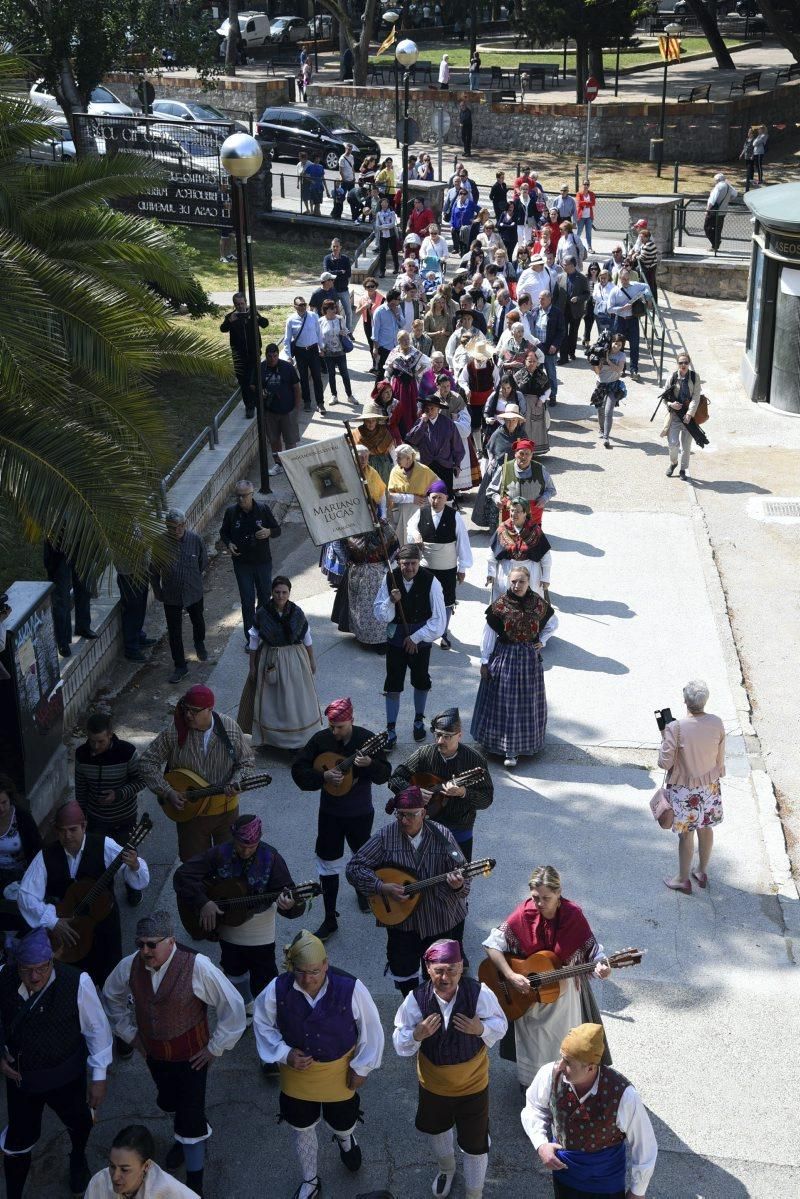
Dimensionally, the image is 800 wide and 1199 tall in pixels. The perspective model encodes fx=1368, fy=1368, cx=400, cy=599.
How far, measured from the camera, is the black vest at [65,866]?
7.39 metres

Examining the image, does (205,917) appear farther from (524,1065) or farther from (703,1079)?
(703,1079)

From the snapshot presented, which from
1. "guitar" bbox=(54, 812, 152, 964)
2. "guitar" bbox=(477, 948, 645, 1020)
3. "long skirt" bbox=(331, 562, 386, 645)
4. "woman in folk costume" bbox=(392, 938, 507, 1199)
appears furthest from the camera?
"long skirt" bbox=(331, 562, 386, 645)

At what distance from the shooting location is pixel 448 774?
26.2 feet

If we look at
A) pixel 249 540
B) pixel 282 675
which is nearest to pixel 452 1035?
pixel 282 675

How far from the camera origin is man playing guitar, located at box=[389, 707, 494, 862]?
310 inches

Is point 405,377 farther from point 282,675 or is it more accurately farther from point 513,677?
point 513,677

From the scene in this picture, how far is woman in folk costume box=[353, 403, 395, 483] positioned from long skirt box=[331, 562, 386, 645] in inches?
50.3

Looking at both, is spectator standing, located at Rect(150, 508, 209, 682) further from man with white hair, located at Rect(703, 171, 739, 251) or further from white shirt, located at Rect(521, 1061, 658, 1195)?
man with white hair, located at Rect(703, 171, 739, 251)

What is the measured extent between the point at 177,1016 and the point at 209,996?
170 millimetres

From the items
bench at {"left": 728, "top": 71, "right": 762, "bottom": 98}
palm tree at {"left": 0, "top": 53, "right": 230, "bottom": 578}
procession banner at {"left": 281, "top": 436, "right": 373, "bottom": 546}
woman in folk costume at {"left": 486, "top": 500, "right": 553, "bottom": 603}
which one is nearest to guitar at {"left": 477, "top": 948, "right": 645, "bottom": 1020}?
palm tree at {"left": 0, "top": 53, "right": 230, "bottom": 578}

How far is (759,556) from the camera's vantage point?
14.5 metres

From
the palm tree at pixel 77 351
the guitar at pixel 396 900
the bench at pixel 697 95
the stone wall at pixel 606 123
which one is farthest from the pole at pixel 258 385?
the bench at pixel 697 95

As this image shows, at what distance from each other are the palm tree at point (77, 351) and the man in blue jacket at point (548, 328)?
7.43 metres

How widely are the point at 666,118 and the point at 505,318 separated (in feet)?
78.9
